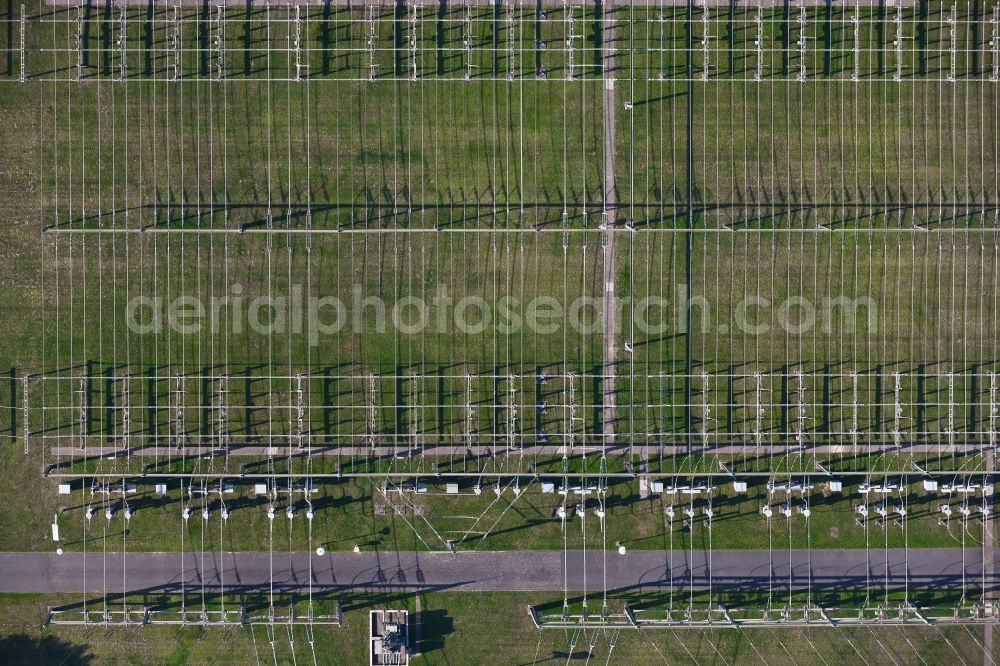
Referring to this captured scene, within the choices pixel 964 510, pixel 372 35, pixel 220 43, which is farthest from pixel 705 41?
pixel 964 510

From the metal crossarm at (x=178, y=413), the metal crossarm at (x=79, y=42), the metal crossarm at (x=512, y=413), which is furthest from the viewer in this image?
the metal crossarm at (x=512, y=413)

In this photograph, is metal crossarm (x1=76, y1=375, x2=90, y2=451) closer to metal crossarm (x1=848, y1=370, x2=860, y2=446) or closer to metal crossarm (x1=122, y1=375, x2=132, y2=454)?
metal crossarm (x1=122, y1=375, x2=132, y2=454)

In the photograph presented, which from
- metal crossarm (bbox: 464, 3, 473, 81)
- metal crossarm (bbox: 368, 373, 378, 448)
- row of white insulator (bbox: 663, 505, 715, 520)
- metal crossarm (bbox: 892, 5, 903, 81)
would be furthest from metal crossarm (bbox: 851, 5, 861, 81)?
metal crossarm (bbox: 368, 373, 378, 448)

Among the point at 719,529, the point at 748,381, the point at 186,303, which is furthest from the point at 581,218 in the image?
the point at 186,303

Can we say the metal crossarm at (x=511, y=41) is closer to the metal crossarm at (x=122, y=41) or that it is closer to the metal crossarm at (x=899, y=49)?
the metal crossarm at (x=122, y=41)

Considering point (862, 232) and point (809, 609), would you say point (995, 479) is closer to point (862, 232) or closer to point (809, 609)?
point (809, 609)

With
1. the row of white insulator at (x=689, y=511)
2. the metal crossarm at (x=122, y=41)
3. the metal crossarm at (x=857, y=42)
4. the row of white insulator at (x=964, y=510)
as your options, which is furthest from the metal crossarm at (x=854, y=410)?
the metal crossarm at (x=122, y=41)
